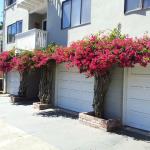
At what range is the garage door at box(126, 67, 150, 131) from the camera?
34.1ft

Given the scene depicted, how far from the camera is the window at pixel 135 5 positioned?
10.6m

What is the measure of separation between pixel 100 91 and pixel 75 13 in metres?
5.12

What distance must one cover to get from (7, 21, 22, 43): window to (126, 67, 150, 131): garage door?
43.9 ft

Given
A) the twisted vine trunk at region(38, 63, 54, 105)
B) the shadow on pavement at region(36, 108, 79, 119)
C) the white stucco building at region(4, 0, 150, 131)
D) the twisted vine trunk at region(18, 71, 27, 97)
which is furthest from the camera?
the twisted vine trunk at region(18, 71, 27, 97)

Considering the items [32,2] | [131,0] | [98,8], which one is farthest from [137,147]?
[32,2]

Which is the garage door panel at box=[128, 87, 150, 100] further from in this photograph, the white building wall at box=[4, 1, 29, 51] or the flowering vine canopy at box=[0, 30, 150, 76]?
the white building wall at box=[4, 1, 29, 51]

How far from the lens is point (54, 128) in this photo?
10.8 meters

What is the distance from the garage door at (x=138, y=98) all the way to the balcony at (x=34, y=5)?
928cm

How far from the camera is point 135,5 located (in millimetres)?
10977

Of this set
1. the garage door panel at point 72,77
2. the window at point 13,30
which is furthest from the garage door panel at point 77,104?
the window at point 13,30

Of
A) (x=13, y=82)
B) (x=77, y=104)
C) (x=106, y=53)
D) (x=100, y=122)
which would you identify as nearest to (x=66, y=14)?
(x=77, y=104)

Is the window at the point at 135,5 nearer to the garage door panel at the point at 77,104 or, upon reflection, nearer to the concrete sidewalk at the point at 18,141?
the garage door panel at the point at 77,104

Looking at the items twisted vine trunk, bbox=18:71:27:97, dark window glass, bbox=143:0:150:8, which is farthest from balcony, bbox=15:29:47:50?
dark window glass, bbox=143:0:150:8

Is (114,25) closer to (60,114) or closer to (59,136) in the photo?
(60,114)
